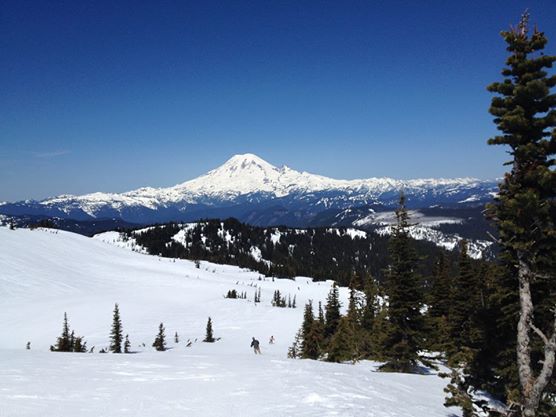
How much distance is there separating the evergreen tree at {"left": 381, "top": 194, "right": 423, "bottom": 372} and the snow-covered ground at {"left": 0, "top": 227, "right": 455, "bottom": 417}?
Result: 239 centimetres

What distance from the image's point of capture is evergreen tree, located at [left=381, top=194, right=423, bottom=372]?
27.4 m

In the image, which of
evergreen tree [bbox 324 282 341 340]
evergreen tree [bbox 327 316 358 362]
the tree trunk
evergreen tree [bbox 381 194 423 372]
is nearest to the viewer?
the tree trunk

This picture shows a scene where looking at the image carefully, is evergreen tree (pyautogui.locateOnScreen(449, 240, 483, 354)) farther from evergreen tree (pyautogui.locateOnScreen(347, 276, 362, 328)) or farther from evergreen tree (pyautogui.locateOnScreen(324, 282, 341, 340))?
evergreen tree (pyautogui.locateOnScreen(347, 276, 362, 328))

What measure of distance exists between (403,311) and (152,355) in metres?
17.0

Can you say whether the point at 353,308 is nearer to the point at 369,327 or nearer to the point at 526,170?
the point at 369,327

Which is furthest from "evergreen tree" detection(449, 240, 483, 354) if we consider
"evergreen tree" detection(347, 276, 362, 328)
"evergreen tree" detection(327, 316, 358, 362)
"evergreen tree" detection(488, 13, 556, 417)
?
"evergreen tree" detection(488, 13, 556, 417)

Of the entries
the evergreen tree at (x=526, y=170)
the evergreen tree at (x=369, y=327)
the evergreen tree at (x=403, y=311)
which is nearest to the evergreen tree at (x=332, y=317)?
the evergreen tree at (x=369, y=327)

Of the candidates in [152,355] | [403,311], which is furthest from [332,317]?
[152,355]

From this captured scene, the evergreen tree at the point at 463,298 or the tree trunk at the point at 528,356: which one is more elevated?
the tree trunk at the point at 528,356

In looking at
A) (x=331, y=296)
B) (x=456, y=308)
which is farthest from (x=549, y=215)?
Result: (x=331, y=296)

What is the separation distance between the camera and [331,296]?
159 ft

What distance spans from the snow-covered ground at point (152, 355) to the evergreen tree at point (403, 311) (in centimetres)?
239

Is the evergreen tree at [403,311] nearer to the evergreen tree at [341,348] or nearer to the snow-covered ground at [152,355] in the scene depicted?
the snow-covered ground at [152,355]

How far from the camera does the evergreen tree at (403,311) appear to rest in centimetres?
2744
